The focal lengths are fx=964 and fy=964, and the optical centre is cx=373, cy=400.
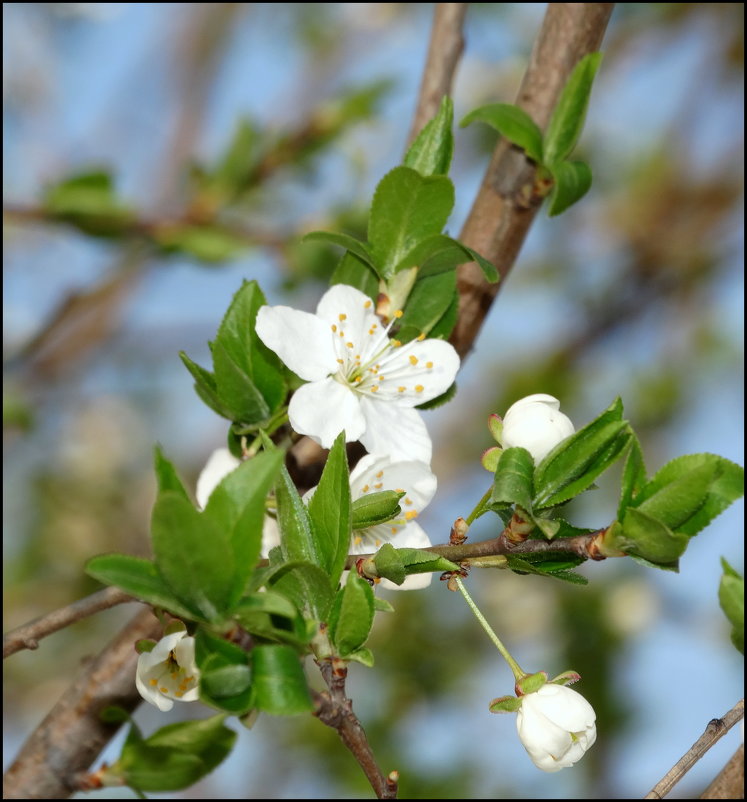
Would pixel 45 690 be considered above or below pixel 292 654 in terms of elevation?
below

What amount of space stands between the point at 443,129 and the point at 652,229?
1796 mm

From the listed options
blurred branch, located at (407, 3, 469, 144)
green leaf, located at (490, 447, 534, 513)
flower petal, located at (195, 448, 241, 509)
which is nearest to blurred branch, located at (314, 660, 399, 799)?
green leaf, located at (490, 447, 534, 513)

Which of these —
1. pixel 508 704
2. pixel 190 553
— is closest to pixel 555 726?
pixel 508 704

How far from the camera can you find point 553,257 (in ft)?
7.80

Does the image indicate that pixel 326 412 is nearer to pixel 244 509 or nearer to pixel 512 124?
pixel 244 509

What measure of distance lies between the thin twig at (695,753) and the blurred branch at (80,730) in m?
0.44

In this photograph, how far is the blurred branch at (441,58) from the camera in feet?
3.19

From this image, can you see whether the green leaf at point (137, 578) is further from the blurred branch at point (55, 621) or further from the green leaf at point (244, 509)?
the blurred branch at point (55, 621)

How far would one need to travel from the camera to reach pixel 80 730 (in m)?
0.79

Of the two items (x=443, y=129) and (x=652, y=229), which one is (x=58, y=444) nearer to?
(x=652, y=229)

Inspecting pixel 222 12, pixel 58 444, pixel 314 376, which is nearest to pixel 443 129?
pixel 314 376

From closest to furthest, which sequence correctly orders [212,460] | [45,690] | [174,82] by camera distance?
[212,460] → [45,690] → [174,82]

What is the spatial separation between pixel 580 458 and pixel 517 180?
1.22ft

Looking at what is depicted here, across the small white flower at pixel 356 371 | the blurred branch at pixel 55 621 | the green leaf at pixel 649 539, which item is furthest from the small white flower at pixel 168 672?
the green leaf at pixel 649 539
